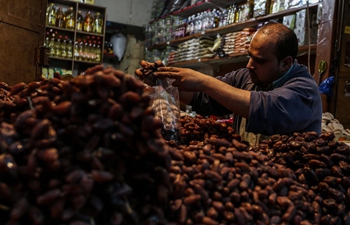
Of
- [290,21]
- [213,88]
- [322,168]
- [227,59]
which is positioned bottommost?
[322,168]

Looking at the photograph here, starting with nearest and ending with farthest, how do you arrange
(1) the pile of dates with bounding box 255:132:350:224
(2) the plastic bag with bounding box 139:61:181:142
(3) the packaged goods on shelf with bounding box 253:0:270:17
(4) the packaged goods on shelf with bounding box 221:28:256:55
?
(1) the pile of dates with bounding box 255:132:350:224
(2) the plastic bag with bounding box 139:61:181:142
(3) the packaged goods on shelf with bounding box 253:0:270:17
(4) the packaged goods on shelf with bounding box 221:28:256:55

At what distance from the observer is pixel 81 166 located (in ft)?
2.41

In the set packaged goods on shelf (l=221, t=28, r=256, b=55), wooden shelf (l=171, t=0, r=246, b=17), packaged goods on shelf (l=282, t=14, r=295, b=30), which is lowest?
packaged goods on shelf (l=221, t=28, r=256, b=55)

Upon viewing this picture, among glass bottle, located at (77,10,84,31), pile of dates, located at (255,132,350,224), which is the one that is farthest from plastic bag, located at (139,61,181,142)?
glass bottle, located at (77,10,84,31)

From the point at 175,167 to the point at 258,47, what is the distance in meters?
1.24

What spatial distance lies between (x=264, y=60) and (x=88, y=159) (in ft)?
4.78

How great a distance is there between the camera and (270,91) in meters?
1.78

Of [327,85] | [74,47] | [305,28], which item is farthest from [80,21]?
[327,85]

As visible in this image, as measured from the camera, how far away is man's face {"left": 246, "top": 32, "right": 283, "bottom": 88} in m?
1.96

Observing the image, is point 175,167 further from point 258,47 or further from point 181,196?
point 258,47

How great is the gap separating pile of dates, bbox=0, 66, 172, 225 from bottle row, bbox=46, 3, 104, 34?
582cm

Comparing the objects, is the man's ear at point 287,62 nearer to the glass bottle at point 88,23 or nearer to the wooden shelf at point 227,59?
the wooden shelf at point 227,59

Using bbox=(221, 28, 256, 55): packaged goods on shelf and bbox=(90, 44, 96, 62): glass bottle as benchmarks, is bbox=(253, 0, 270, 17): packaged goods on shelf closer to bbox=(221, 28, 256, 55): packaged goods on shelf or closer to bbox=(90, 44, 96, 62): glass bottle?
bbox=(221, 28, 256, 55): packaged goods on shelf

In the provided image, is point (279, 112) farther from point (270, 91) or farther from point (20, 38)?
point (20, 38)
